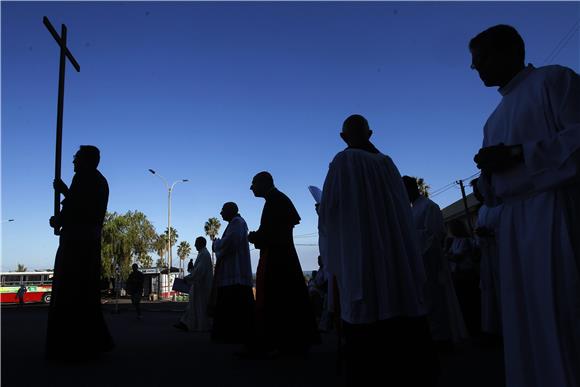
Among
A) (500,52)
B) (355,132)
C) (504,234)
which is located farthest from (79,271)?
(500,52)

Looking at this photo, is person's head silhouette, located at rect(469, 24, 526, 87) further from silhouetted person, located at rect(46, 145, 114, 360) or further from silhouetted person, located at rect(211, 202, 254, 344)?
silhouetted person, located at rect(211, 202, 254, 344)

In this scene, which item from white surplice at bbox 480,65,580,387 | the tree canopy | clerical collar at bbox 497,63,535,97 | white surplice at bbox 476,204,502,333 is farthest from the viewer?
the tree canopy

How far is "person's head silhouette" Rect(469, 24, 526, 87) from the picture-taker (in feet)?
6.90

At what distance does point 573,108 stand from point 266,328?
4.12m

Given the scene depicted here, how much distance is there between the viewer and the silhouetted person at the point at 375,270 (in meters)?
2.66

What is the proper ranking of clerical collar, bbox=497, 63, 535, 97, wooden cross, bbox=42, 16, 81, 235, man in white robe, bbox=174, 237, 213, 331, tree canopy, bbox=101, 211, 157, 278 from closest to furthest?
clerical collar, bbox=497, 63, 535, 97 < wooden cross, bbox=42, 16, 81, 235 < man in white robe, bbox=174, 237, 213, 331 < tree canopy, bbox=101, 211, 157, 278

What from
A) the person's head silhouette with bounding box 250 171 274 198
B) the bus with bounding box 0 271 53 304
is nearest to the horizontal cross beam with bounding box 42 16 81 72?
the person's head silhouette with bounding box 250 171 274 198

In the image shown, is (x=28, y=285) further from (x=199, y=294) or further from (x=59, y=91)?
(x=59, y=91)

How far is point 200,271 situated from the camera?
10078mm

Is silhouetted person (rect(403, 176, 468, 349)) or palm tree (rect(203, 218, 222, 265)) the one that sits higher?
palm tree (rect(203, 218, 222, 265))

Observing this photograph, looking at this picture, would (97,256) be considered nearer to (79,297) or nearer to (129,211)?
(79,297)

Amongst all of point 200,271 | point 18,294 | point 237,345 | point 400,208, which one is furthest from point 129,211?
point 400,208

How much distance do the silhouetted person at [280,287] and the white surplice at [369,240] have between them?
2.48 m

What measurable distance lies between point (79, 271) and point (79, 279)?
3.3 inches
